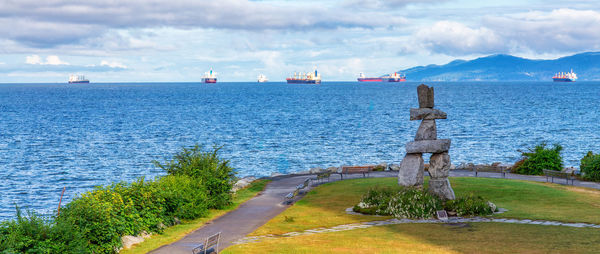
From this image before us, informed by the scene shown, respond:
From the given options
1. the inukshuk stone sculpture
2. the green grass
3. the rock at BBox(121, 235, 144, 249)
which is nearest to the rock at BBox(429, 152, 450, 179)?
the inukshuk stone sculpture

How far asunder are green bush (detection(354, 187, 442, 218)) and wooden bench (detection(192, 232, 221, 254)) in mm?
8750

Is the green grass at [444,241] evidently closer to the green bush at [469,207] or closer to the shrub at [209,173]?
the green bush at [469,207]

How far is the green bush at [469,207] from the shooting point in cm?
2409

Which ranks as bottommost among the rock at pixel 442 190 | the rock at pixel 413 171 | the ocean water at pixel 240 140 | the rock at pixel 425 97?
the ocean water at pixel 240 140

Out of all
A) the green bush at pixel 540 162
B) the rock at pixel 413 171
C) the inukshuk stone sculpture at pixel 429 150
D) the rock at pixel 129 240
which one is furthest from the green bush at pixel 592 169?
the rock at pixel 129 240

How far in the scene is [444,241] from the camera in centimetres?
1947

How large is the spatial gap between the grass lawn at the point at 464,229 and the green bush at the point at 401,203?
112 centimetres

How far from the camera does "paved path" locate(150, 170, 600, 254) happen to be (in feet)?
65.7

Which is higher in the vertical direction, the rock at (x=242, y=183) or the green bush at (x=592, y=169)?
the green bush at (x=592, y=169)

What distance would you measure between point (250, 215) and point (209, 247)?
739cm

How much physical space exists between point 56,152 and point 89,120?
→ 43398 mm

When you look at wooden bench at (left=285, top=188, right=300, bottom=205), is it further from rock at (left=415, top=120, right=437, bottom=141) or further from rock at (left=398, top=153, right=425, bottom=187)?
rock at (left=415, top=120, right=437, bottom=141)

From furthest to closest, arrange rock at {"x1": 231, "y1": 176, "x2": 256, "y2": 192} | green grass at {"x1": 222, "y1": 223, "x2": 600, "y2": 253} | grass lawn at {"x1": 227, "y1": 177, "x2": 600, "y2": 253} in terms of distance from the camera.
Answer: rock at {"x1": 231, "y1": 176, "x2": 256, "y2": 192}
grass lawn at {"x1": 227, "y1": 177, "x2": 600, "y2": 253}
green grass at {"x1": 222, "y1": 223, "x2": 600, "y2": 253}

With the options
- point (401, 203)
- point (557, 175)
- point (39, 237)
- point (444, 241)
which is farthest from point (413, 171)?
point (39, 237)
